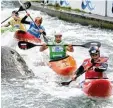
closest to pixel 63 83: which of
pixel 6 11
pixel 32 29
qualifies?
pixel 32 29

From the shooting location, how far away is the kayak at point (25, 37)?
13.4 metres

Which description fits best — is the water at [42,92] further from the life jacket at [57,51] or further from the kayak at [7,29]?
the kayak at [7,29]

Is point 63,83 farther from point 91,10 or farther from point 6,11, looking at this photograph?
point 6,11

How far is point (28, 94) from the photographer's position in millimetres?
8867

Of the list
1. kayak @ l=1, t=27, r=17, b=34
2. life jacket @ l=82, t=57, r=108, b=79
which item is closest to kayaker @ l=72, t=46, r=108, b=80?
life jacket @ l=82, t=57, r=108, b=79

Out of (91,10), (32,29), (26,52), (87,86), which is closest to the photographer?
(87,86)

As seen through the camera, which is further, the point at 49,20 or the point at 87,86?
the point at 49,20

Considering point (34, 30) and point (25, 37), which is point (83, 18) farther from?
point (25, 37)

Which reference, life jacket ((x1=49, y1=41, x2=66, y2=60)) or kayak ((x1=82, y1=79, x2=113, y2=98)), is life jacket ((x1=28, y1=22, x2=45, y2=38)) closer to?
life jacket ((x1=49, y1=41, x2=66, y2=60))

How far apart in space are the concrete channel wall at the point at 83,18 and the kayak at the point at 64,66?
713 centimetres

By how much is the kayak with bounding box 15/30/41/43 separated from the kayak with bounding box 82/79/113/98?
5396mm

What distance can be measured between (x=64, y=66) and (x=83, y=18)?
9.03 metres

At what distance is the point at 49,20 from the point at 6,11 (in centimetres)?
538

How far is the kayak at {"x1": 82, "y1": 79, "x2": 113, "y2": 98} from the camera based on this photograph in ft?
26.2
